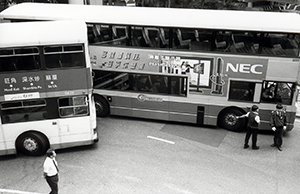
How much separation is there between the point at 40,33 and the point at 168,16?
4821 millimetres

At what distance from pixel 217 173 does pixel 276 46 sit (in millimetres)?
5021

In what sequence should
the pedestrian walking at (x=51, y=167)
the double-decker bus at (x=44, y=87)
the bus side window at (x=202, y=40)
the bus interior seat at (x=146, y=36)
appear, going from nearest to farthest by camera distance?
the pedestrian walking at (x=51, y=167), the double-decker bus at (x=44, y=87), the bus side window at (x=202, y=40), the bus interior seat at (x=146, y=36)

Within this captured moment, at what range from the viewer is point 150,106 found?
42.4ft

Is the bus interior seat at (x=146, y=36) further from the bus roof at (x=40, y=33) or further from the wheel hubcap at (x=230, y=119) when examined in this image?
the wheel hubcap at (x=230, y=119)

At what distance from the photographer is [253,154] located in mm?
10672

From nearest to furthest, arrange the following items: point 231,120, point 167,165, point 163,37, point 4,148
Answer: point 167,165
point 4,148
point 163,37
point 231,120

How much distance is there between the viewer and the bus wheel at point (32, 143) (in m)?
10.2

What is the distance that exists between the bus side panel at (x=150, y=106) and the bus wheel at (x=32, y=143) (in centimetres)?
417

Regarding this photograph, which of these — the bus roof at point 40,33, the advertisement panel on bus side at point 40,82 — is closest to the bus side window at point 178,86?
the advertisement panel on bus side at point 40,82

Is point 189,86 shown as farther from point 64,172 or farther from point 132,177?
point 64,172

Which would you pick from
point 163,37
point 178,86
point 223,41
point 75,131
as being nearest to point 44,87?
point 75,131

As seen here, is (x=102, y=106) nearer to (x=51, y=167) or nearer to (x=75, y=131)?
(x=75, y=131)

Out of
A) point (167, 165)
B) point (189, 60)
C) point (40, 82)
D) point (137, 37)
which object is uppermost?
point (137, 37)

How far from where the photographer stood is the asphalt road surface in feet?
29.0
